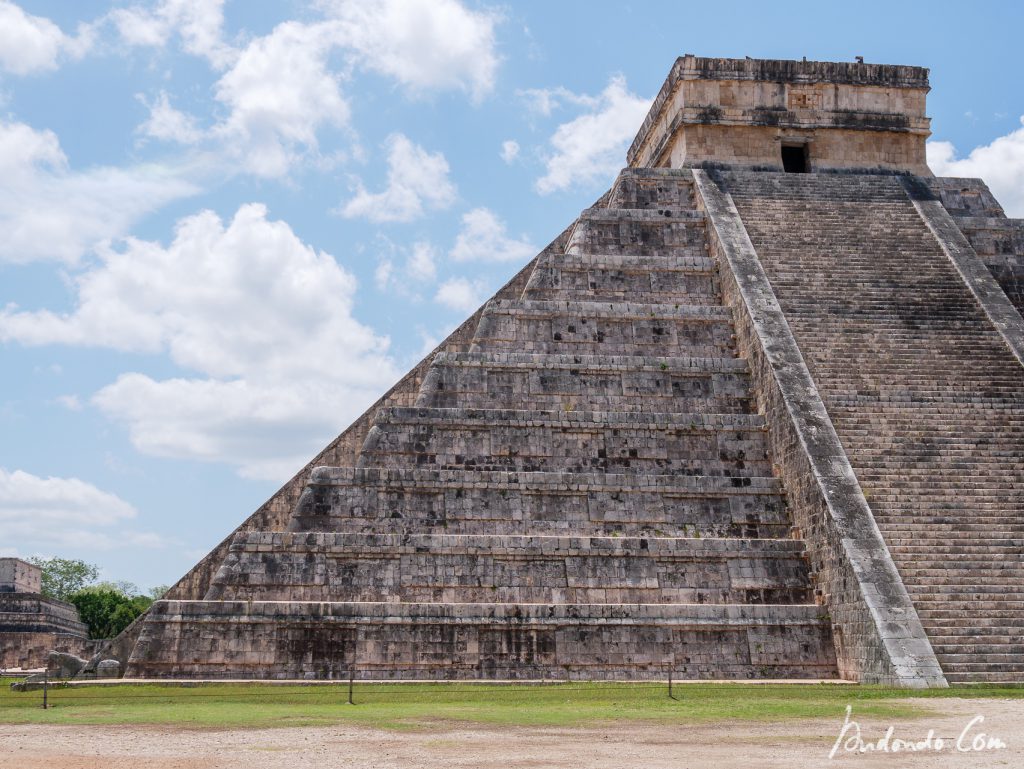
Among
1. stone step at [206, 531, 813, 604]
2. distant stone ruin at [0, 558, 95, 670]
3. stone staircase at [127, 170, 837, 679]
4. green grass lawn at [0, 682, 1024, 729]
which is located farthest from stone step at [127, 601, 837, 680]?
distant stone ruin at [0, 558, 95, 670]

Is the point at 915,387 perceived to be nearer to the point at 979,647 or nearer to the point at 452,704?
the point at 979,647

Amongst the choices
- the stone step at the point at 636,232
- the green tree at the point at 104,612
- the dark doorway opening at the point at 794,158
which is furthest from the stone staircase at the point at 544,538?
the green tree at the point at 104,612

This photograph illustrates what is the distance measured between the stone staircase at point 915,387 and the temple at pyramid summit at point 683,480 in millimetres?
49

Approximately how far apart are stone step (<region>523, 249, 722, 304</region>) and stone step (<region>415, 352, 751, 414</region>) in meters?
2.10

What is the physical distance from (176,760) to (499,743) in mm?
2351

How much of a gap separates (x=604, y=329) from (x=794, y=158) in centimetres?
813

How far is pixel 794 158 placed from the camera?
2483cm

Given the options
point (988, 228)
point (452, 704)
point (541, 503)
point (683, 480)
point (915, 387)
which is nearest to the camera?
point (452, 704)

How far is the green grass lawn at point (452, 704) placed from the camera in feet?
33.1

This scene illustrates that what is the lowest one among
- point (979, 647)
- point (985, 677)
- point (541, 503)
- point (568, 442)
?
point (985, 677)

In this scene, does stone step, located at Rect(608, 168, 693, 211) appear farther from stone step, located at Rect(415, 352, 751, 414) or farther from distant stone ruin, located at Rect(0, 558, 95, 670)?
distant stone ruin, located at Rect(0, 558, 95, 670)

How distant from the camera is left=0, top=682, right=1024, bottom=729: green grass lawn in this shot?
1009cm

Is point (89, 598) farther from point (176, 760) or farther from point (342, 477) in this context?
point (176, 760)

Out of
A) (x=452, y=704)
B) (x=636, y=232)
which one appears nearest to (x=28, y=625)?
(x=636, y=232)
